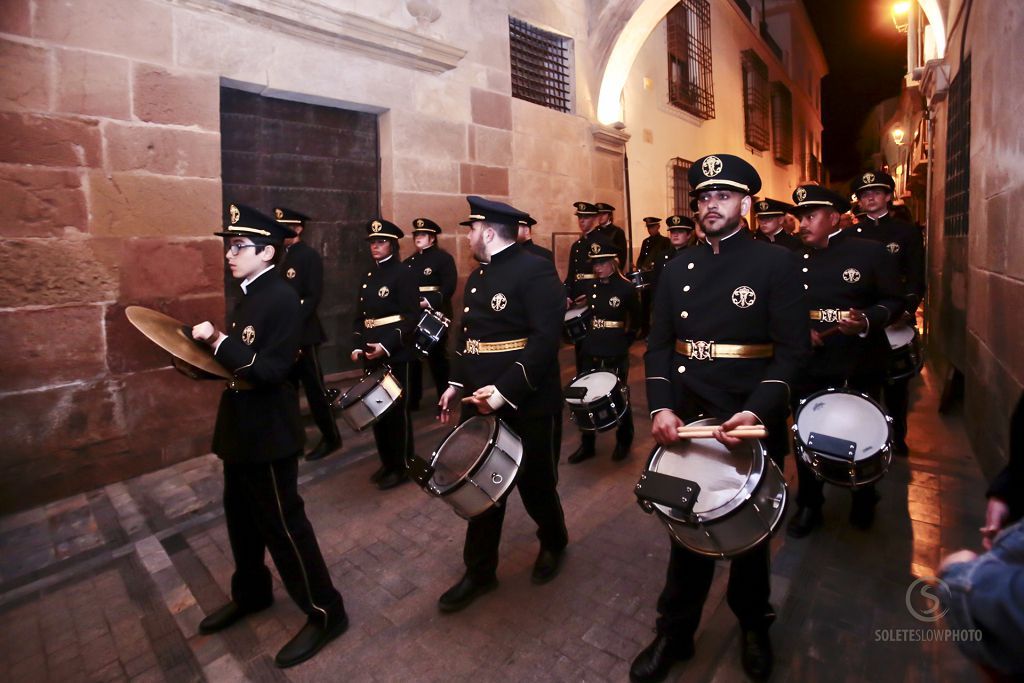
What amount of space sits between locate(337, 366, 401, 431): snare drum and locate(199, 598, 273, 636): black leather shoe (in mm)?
1403

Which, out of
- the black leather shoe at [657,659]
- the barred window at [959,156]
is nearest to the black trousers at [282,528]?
the black leather shoe at [657,659]

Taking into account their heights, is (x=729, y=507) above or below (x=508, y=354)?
below

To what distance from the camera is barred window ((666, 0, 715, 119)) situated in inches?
516

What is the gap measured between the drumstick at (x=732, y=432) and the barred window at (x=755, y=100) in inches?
743

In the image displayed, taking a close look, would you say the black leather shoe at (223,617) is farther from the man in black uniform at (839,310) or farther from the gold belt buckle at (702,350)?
the man in black uniform at (839,310)

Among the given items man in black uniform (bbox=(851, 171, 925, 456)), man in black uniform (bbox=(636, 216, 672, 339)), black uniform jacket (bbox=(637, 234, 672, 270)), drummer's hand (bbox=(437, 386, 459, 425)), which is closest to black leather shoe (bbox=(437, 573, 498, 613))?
drummer's hand (bbox=(437, 386, 459, 425))

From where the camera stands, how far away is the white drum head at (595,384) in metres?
4.54

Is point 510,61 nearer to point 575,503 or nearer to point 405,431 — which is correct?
point 405,431

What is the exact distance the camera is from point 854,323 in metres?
3.62

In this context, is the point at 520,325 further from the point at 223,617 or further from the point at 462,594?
the point at 223,617

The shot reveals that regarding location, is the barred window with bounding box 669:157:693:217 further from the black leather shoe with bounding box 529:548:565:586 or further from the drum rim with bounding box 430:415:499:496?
the drum rim with bounding box 430:415:499:496

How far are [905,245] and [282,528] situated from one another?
18.5 feet

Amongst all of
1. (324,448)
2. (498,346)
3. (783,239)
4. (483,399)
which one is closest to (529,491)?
(483,399)

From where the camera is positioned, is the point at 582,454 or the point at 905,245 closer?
the point at 582,454
